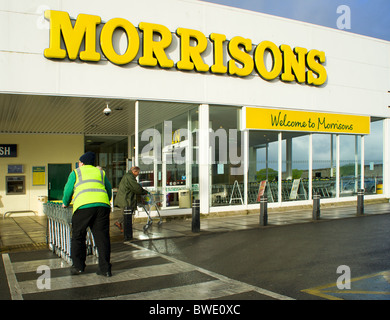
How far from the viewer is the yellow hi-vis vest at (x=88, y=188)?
635cm

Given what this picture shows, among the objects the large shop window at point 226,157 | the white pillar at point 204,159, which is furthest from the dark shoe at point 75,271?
the large shop window at point 226,157

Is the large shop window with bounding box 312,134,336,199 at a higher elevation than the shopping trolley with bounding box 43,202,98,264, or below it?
higher

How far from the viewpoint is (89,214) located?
6.30 m

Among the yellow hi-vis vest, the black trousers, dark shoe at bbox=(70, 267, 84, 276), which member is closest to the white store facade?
the yellow hi-vis vest

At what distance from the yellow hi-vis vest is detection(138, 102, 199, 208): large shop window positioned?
281 inches

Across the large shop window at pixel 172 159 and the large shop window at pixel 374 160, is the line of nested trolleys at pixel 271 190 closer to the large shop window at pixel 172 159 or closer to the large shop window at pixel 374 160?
the large shop window at pixel 172 159

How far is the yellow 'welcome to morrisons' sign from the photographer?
15156mm

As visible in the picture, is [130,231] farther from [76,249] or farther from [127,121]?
[127,121]

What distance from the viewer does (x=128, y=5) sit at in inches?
498

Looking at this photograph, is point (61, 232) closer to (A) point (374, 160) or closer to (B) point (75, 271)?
(B) point (75, 271)

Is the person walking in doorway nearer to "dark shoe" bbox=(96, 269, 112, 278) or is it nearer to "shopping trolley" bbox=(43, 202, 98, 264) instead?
"shopping trolley" bbox=(43, 202, 98, 264)

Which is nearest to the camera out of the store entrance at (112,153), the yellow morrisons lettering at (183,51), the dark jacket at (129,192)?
the dark jacket at (129,192)

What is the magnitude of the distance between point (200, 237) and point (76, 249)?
14.3 feet

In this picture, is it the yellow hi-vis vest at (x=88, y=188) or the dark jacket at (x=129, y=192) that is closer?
the yellow hi-vis vest at (x=88, y=188)
